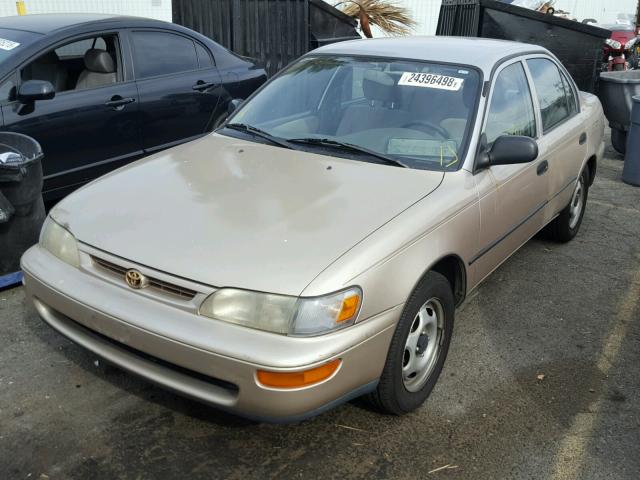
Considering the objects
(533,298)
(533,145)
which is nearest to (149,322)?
(533,145)

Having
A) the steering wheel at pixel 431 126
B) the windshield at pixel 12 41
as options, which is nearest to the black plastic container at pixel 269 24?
the windshield at pixel 12 41

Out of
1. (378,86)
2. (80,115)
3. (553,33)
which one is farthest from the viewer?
(553,33)

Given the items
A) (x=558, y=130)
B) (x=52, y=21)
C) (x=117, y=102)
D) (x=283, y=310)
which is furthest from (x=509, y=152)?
(x=52, y=21)

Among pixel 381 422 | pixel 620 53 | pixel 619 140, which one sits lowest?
pixel 620 53

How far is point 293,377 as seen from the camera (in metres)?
2.51

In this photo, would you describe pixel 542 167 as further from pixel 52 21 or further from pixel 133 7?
pixel 133 7

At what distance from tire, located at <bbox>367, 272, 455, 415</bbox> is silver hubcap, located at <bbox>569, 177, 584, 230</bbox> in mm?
2544

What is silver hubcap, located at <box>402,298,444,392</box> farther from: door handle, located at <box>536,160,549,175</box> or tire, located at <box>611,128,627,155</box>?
tire, located at <box>611,128,627,155</box>

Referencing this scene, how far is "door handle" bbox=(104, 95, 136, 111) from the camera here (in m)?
5.51

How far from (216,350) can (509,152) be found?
6.30ft

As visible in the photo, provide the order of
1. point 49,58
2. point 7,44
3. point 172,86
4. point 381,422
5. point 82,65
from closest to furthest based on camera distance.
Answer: point 381,422 → point 7,44 → point 49,58 → point 82,65 → point 172,86

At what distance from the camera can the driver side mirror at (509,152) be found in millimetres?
3547

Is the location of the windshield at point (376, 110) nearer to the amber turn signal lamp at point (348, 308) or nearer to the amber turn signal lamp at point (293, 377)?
the amber turn signal lamp at point (348, 308)

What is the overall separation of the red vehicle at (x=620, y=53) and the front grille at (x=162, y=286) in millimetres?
13672
